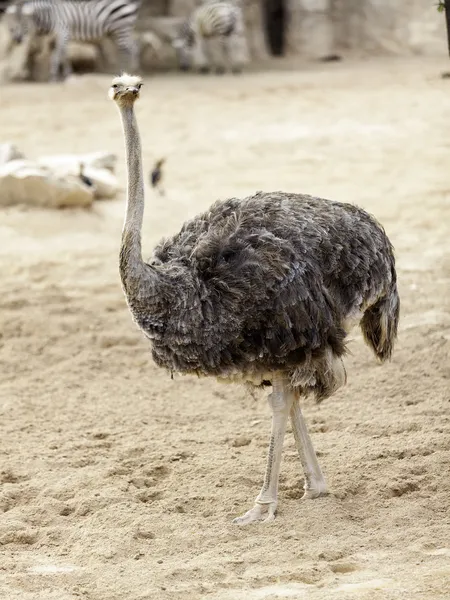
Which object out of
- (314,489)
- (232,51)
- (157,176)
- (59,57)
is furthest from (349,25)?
(314,489)

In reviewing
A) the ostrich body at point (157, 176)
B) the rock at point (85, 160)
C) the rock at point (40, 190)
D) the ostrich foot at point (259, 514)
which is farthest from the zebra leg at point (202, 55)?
the ostrich foot at point (259, 514)

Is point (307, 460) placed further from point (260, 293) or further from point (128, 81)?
point (128, 81)

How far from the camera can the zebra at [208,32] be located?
16609 mm

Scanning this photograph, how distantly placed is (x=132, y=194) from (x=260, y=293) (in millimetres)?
613

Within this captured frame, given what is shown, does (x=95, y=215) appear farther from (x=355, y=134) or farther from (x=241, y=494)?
(x=241, y=494)

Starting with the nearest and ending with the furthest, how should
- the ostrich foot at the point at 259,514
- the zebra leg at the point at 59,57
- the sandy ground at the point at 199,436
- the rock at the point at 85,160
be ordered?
1. the sandy ground at the point at 199,436
2. the ostrich foot at the point at 259,514
3. the rock at the point at 85,160
4. the zebra leg at the point at 59,57

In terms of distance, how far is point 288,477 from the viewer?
14.5 ft

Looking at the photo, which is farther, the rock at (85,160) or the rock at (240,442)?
the rock at (85,160)

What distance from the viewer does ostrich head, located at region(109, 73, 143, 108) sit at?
153 inches

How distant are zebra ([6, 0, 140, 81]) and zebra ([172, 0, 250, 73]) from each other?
770 millimetres

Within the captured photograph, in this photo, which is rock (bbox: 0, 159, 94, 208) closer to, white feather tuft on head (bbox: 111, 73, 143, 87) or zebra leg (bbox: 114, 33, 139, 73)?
white feather tuft on head (bbox: 111, 73, 143, 87)

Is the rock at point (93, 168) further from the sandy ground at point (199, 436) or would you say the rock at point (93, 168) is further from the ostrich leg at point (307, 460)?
the ostrich leg at point (307, 460)

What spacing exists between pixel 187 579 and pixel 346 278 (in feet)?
4.10

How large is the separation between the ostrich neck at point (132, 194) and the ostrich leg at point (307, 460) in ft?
2.86
